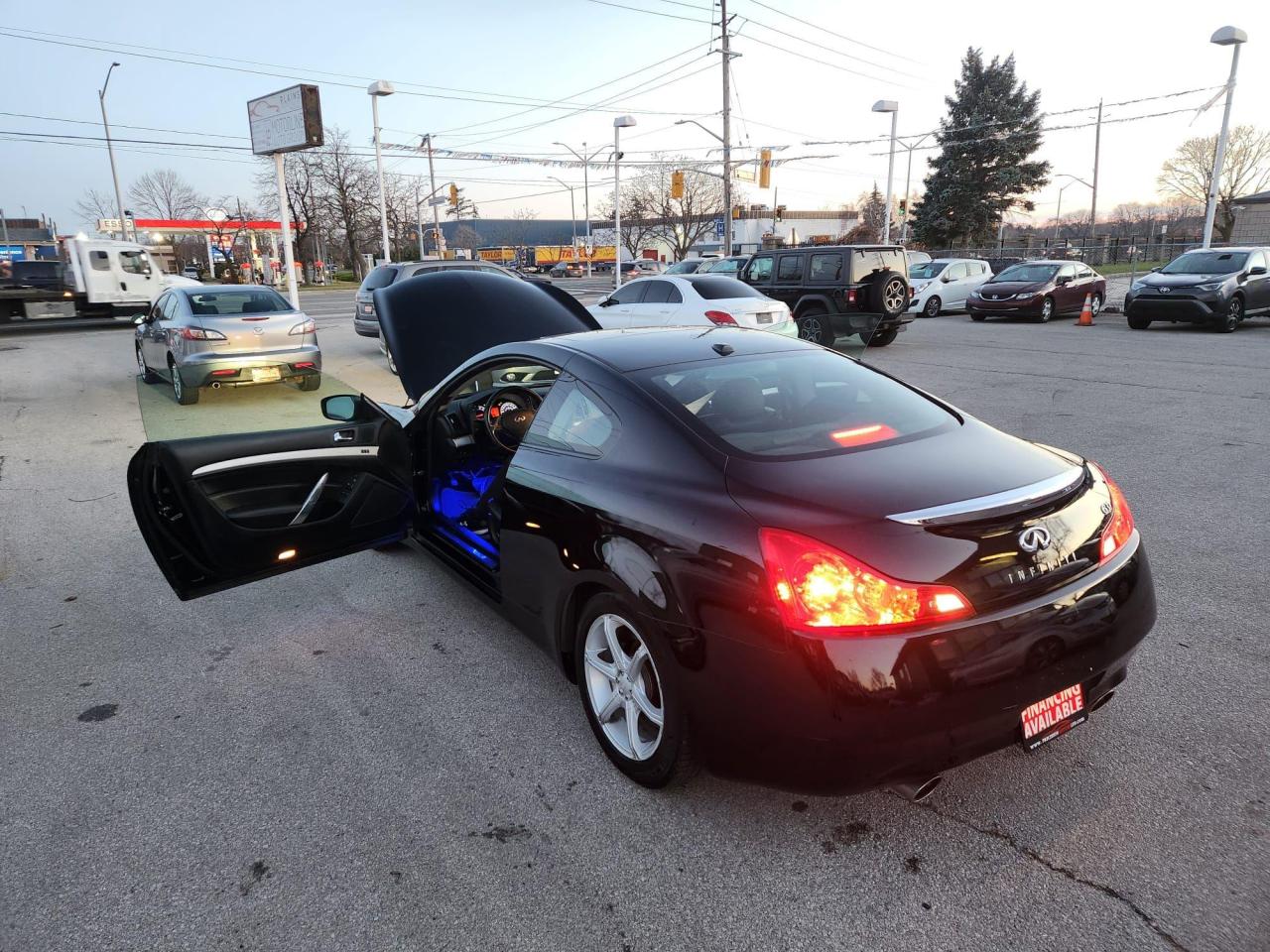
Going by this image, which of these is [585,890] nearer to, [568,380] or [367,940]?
[367,940]

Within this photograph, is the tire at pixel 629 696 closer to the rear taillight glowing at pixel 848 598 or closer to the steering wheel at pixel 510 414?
the rear taillight glowing at pixel 848 598

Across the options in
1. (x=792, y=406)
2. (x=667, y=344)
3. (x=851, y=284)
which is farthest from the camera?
(x=851, y=284)

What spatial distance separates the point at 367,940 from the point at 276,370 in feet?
27.3

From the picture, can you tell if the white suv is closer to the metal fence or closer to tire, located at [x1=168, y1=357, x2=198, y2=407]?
tire, located at [x1=168, y1=357, x2=198, y2=407]

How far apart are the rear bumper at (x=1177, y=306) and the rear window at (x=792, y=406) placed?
16434mm

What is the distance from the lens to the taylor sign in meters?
14.8

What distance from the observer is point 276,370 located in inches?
362

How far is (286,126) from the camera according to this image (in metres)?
15.2

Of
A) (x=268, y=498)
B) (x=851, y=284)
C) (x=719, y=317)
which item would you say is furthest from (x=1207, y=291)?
(x=268, y=498)

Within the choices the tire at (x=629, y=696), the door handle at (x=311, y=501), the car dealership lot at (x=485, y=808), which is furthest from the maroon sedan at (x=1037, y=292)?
the tire at (x=629, y=696)

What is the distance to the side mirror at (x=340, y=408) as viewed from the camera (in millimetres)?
3654

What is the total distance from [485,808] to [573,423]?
1.40 meters

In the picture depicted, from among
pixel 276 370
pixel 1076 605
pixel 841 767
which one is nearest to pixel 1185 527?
pixel 1076 605

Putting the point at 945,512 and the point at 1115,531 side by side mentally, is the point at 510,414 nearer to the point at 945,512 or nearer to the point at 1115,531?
the point at 945,512
